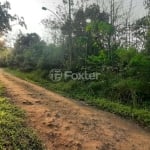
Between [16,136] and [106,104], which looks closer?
[16,136]

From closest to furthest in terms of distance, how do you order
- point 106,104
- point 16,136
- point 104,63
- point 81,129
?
1. point 16,136
2. point 81,129
3. point 106,104
4. point 104,63

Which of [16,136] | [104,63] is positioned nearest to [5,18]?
[104,63]

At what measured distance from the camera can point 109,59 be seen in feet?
68.5

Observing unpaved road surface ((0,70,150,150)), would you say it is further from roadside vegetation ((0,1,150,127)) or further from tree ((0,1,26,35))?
tree ((0,1,26,35))

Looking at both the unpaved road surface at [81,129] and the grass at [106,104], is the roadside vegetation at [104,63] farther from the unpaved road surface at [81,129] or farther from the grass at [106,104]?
the unpaved road surface at [81,129]

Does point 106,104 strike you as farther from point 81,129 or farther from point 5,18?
point 5,18

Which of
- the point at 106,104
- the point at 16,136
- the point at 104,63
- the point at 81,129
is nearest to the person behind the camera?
the point at 16,136

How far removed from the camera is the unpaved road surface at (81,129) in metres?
8.05

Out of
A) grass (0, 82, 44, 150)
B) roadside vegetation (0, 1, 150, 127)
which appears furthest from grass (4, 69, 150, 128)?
grass (0, 82, 44, 150)

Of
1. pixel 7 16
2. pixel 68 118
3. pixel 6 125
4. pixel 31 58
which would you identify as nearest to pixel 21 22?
pixel 7 16

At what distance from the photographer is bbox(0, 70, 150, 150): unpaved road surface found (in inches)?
317

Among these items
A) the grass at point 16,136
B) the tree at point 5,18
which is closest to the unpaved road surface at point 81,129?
the grass at point 16,136

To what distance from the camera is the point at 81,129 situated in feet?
30.8

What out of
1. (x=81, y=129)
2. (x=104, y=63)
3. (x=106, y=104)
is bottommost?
(x=81, y=129)
